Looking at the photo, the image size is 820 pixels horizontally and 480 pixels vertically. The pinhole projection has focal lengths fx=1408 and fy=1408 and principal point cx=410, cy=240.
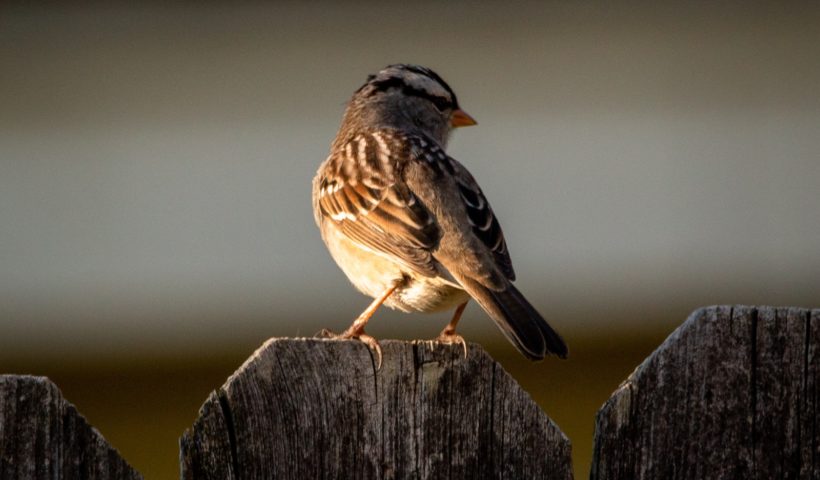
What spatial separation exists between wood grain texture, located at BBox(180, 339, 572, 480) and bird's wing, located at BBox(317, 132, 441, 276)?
1651 mm

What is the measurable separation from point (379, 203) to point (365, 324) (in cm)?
62

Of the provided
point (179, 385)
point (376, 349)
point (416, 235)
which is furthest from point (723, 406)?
point (179, 385)

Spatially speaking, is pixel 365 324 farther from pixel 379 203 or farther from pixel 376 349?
pixel 376 349

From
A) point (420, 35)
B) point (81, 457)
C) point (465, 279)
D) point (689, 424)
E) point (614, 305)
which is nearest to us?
point (81, 457)

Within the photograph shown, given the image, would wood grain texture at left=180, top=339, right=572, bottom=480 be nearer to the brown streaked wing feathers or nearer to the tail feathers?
the tail feathers

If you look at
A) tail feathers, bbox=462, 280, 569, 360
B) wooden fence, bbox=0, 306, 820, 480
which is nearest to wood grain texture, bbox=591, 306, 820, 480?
wooden fence, bbox=0, 306, 820, 480

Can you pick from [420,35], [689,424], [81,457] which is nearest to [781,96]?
[420,35]

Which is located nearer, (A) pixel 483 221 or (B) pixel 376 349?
(B) pixel 376 349

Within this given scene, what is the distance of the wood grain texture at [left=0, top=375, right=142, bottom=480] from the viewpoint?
9.45 ft

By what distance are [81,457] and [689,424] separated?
1.30m

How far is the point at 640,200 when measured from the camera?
759cm

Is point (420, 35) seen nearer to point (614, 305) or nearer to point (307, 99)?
point (307, 99)

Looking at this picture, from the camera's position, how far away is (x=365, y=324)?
4.70 meters

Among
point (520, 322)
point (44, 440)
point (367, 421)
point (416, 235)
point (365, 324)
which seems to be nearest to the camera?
point (44, 440)
